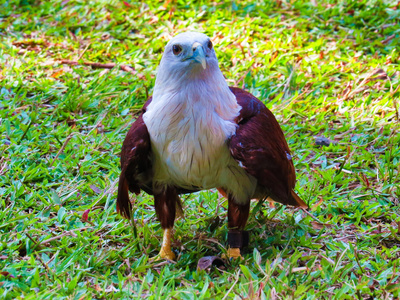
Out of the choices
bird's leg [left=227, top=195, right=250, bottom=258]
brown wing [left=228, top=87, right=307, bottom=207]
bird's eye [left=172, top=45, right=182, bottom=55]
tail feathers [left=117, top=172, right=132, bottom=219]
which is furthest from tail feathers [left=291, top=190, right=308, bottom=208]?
bird's eye [left=172, top=45, right=182, bottom=55]

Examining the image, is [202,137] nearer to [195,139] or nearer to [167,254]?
A: [195,139]

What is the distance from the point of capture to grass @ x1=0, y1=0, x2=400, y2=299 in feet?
10.9

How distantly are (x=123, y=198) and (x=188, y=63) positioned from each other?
0.86 metres

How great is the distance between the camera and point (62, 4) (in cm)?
689

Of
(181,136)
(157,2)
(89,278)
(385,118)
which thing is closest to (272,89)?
(385,118)

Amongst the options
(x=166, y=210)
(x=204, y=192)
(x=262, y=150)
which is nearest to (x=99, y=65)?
(x=204, y=192)

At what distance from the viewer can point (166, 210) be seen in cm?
366

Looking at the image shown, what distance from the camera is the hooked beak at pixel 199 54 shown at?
3129 mm

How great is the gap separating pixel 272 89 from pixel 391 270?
8.35ft

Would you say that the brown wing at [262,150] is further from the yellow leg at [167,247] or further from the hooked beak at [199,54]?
the yellow leg at [167,247]

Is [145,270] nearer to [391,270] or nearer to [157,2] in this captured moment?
[391,270]

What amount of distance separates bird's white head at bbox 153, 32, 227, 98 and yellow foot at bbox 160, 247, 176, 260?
929 millimetres

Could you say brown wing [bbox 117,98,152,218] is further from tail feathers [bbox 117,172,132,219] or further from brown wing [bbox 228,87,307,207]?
brown wing [bbox 228,87,307,207]

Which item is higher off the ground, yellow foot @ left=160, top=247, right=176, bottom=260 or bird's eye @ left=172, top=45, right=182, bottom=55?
bird's eye @ left=172, top=45, right=182, bottom=55
